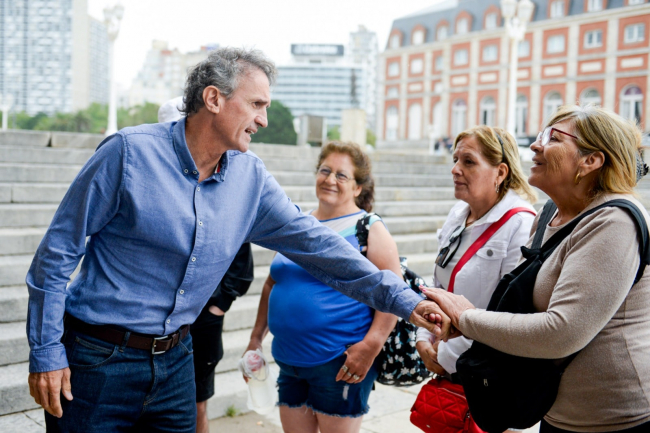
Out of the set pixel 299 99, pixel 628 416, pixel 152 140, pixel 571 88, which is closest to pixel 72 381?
pixel 152 140

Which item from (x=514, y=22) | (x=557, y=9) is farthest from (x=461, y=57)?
(x=514, y=22)

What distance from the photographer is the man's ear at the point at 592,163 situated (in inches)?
80.0

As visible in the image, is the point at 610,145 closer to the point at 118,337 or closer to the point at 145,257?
the point at 145,257

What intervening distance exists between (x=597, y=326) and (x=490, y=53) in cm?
5079

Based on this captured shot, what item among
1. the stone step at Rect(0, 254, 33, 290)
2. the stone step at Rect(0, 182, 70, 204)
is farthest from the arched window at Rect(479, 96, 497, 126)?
A: the stone step at Rect(0, 254, 33, 290)

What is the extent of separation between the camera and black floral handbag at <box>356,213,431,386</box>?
3.00 m

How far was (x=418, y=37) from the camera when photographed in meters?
55.9

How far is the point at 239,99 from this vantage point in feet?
7.28

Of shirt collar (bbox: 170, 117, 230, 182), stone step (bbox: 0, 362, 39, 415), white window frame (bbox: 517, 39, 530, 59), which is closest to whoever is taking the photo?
shirt collar (bbox: 170, 117, 230, 182)

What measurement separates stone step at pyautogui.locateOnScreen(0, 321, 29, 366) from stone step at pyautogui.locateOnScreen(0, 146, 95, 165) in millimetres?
3890

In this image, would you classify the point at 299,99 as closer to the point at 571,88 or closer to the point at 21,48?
the point at 21,48

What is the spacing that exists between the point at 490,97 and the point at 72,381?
1963 inches

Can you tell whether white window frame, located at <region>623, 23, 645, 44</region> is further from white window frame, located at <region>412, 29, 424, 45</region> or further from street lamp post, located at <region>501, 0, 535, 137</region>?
street lamp post, located at <region>501, 0, 535, 137</region>

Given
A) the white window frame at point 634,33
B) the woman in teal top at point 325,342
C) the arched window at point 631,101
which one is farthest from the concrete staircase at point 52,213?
the white window frame at point 634,33
